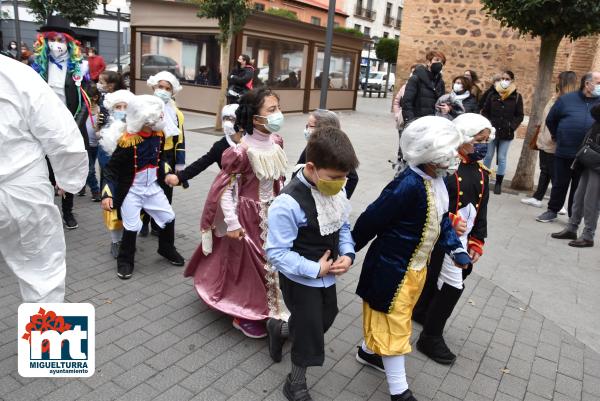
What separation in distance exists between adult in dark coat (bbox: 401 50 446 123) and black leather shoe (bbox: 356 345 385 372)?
5569 millimetres

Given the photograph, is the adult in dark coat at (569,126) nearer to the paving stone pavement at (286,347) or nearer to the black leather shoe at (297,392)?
the paving stone pavement at (286,347)

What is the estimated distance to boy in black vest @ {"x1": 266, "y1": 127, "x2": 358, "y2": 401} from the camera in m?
2.64

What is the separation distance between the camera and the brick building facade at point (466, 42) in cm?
1823

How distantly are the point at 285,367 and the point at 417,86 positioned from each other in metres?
6.16

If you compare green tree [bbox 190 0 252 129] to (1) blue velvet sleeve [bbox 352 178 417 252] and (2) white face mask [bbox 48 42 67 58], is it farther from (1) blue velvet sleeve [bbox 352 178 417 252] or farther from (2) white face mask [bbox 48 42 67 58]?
(1) blue velvet sleeve [bbox 352 178 417 252]

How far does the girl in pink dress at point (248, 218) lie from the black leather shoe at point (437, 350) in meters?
1.01

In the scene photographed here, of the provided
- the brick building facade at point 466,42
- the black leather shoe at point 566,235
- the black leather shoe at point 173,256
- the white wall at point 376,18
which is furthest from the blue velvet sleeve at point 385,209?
the white wall at point 376,18

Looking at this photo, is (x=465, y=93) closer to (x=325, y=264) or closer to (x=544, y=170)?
(x=544, y=170)

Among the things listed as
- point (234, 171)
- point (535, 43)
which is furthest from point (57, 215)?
point (535, 43)

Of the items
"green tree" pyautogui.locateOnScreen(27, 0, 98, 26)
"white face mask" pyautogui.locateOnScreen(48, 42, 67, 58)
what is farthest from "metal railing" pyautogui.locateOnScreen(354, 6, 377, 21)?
"white face mask" pyautogui.locateOnScreen(48, 42, 67, 58)

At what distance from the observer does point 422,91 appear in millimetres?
8344

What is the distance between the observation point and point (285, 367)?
3.30 meters

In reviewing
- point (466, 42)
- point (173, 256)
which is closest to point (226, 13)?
point (173, 256)

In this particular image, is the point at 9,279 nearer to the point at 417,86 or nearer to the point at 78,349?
the point at 78,349
